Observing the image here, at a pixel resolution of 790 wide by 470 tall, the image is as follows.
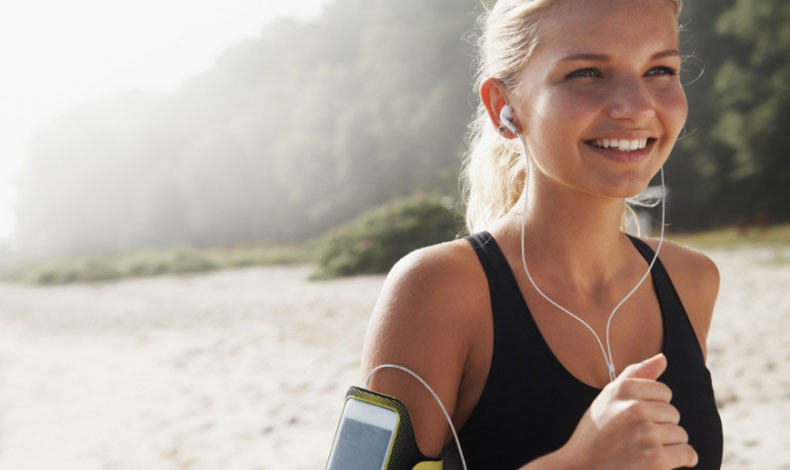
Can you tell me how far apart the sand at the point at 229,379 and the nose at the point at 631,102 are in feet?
Answer: 8.71

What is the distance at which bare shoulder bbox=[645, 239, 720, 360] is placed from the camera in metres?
1.56

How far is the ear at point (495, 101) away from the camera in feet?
4.54

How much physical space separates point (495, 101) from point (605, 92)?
27 centimetres

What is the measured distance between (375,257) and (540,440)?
10286mm

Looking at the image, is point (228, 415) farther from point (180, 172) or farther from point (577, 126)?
point (180, 172)

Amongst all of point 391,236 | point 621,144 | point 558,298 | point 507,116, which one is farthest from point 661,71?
point 391,236

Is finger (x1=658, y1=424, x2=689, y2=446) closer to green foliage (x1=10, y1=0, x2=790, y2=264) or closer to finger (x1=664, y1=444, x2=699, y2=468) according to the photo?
finger (x1=664, y1=444, x2=699, y2=468)

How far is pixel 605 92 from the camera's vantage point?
120 cm

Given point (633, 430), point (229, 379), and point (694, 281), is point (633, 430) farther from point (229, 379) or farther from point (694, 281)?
point (229, 379)

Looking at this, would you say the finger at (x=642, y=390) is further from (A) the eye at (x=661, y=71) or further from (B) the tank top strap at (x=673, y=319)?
(A) the eye at (x=661, y=71)

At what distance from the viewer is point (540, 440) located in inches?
48.2

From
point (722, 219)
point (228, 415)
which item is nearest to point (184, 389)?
point (228, 415)

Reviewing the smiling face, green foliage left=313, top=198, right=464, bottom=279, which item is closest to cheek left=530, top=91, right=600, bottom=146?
the smiling face

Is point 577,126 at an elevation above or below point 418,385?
above
